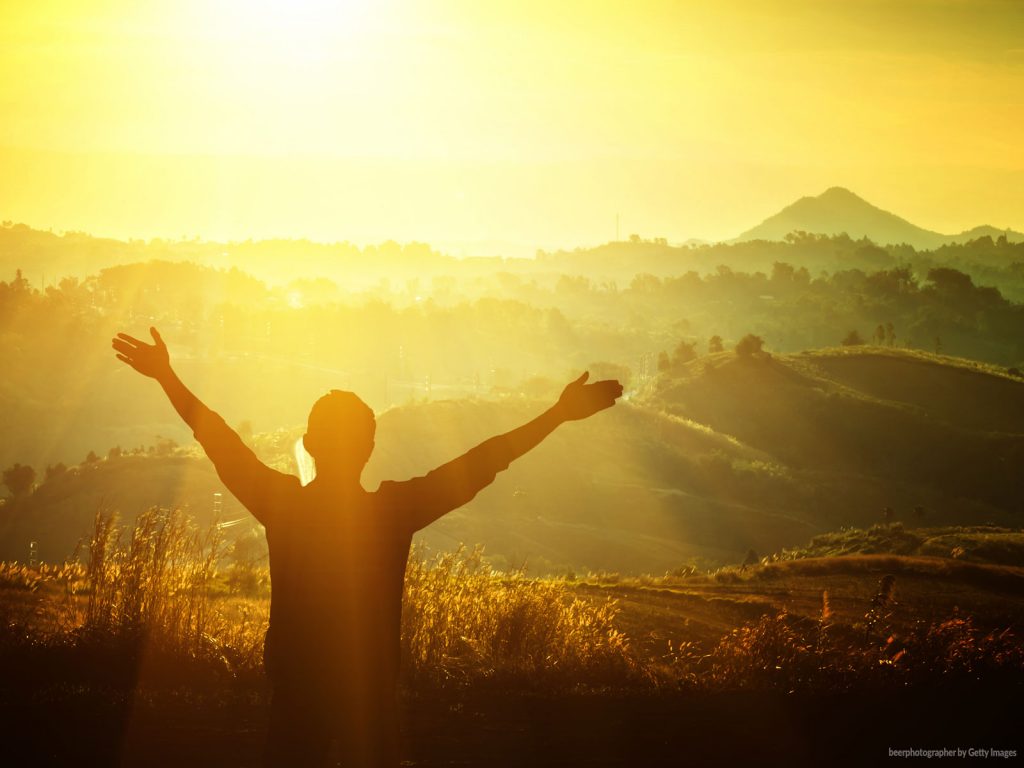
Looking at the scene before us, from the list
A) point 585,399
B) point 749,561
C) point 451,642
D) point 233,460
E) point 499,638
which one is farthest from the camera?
point 749,561

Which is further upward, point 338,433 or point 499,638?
point 338,433

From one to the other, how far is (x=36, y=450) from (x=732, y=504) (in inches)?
3884

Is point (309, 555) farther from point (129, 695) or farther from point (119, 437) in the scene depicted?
point (119, 437)

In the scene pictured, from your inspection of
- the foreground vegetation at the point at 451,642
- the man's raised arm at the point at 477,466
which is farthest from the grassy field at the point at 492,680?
the man's raised arm at the point at 477,466

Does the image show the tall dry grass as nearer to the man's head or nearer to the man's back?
the man's back

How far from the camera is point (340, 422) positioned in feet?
14.1

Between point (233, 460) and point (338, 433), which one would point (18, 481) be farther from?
point (338, 433)

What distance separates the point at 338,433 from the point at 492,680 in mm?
3892

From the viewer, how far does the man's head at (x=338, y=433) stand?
169 inches

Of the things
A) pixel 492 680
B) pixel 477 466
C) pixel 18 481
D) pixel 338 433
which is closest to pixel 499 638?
pixel 492 680

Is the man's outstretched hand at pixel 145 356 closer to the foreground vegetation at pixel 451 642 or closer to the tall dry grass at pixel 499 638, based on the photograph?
the foreground vegetation at pixel 451 642

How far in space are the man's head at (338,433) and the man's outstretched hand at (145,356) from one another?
860 millimetres

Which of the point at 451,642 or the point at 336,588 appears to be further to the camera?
the point at 451,642

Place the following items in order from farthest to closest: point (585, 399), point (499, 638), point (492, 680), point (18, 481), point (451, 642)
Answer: point (18, 481)
point (499, 638)
point (451, 642)
point (492, 680)
point (585, 399)
